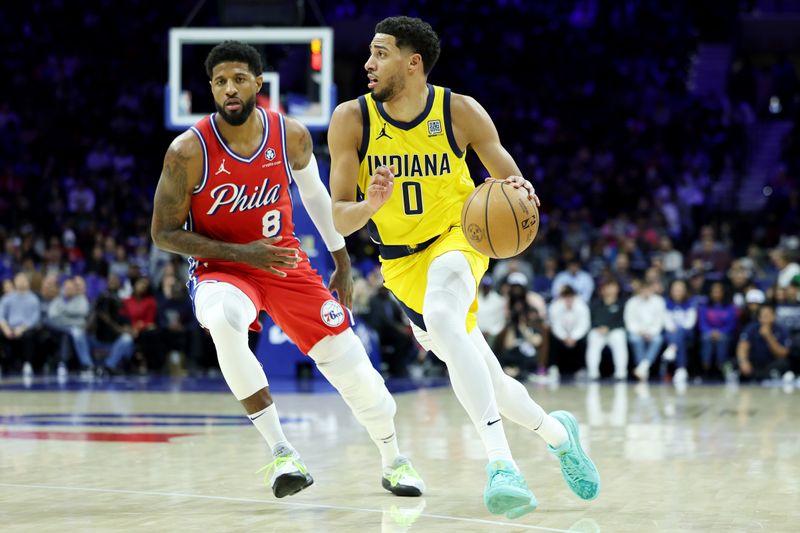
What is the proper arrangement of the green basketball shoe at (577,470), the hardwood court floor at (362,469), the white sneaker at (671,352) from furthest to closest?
the white sneaker at (671,352) → the green basketball shoe at (577,470) → the hardwood court floor at (362,469)

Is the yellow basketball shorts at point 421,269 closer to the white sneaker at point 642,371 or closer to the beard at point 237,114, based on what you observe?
the beard at point 237,114

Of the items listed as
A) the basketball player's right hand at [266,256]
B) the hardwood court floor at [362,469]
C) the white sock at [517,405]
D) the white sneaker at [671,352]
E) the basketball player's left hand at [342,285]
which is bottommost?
the white sneaker at [671,352]

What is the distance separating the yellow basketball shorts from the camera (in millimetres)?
5016

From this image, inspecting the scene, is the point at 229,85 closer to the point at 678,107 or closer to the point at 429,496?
the point at 429,496

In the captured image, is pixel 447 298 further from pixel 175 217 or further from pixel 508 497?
pixel 175 217

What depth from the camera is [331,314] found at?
5.24 meters

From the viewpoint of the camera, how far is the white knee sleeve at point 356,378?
5.23 metres

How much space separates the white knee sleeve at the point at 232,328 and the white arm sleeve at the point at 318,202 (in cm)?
74

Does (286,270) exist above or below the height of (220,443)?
above

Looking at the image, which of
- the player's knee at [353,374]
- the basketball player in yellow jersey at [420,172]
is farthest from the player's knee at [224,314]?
the basketball player in yellow jersey at [420,172]

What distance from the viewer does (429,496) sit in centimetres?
507

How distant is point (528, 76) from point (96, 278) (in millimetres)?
10058

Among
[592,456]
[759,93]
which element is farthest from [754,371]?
[759,93]

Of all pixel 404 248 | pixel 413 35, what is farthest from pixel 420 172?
pixel 413 35
